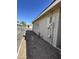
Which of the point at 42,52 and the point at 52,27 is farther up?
the point at 52,27

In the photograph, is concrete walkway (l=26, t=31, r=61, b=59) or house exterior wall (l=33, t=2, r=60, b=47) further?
house exterior wall (l=33, t=2, r=60, b=47)

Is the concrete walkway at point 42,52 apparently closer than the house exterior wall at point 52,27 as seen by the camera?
Yes

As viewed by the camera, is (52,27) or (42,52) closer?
(42,52)

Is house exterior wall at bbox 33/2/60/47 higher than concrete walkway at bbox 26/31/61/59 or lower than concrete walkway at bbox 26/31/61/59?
higher

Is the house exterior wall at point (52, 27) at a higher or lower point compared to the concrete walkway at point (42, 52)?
higher
